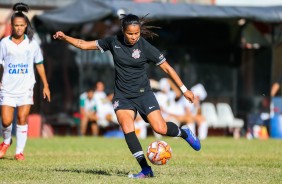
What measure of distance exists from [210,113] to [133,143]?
42.1 ft

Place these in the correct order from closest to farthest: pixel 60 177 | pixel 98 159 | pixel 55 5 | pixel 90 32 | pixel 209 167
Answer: pixel 60 177 < pixel 209 167 < pixel 98 159 < pixel 90 32 < pixel 55 5

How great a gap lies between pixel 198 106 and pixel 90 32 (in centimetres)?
349

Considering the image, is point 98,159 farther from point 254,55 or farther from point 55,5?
point 55,5

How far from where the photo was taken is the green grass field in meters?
9.82

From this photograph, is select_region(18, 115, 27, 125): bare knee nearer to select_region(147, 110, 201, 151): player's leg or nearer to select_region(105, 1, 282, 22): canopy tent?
select_region(147, 110, 201, 151): player's leg

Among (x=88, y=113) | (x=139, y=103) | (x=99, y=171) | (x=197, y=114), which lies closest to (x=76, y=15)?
(x=88, y=113)

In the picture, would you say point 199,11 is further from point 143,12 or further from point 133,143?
point 133,143

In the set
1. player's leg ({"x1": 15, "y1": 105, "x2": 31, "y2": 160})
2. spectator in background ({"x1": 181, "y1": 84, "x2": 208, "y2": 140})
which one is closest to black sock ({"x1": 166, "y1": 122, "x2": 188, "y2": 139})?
player's leg ({"x1": 15, "y1": 105, "x2": 31, "y2": 160})

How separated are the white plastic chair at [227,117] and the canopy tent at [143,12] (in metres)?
2.76

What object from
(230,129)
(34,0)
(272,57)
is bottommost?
(230,129)

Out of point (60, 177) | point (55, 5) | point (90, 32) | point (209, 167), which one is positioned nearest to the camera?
point (60, 177)

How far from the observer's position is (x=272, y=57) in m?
22.9

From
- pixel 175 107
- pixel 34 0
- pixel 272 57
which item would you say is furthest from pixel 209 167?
pixel 34 0

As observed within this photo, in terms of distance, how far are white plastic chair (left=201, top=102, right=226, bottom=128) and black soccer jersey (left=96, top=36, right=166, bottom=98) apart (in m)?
12.4
